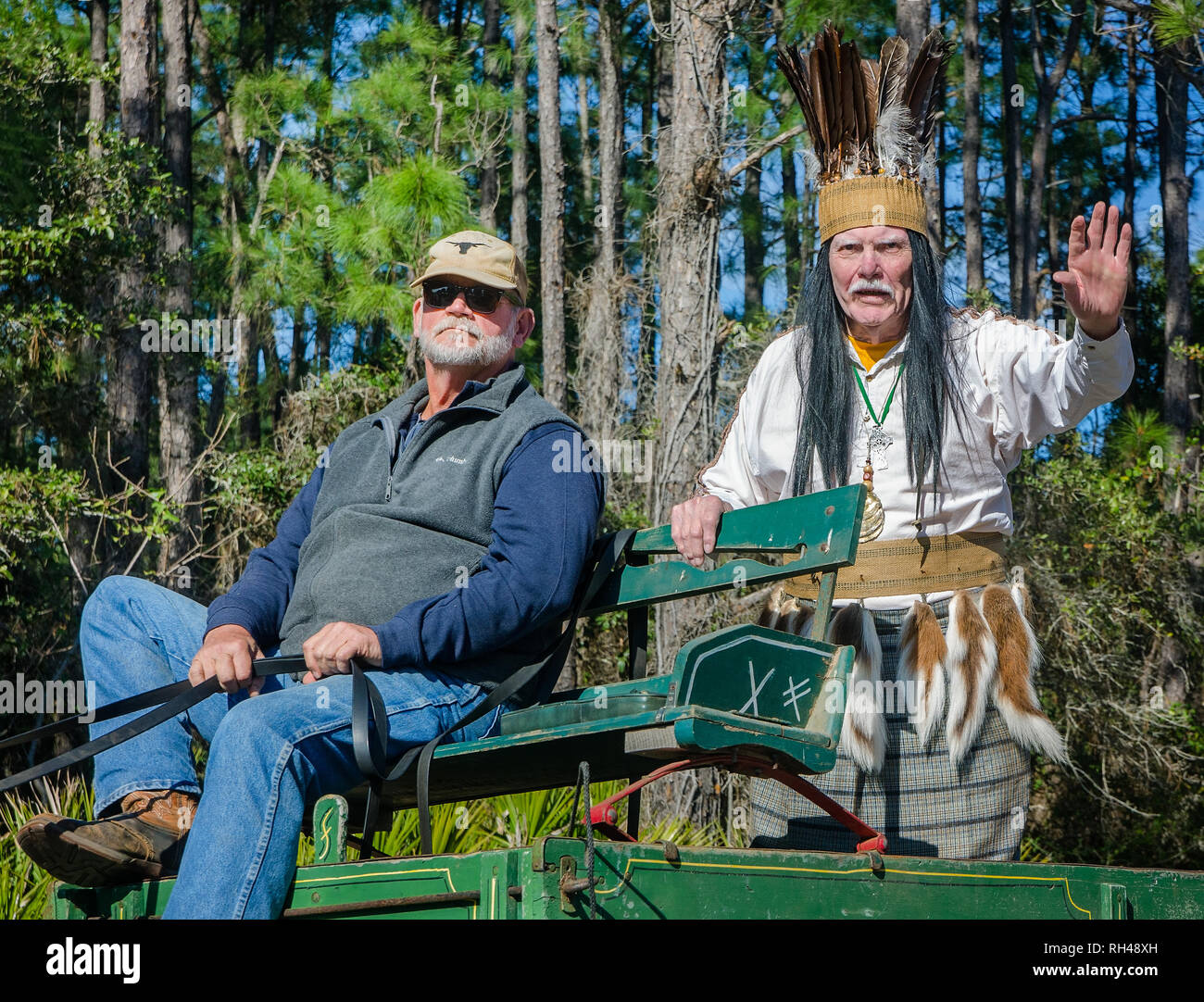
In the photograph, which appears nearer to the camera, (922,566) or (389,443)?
(922,566)

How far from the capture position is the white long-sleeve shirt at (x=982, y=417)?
116 inches

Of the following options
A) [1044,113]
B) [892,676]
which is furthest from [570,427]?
[1044,113]

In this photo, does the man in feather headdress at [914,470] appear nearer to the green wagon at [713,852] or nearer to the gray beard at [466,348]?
the green wagon at [713,852]

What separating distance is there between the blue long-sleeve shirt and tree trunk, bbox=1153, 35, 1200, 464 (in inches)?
371

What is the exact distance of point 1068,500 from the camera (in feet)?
29.0

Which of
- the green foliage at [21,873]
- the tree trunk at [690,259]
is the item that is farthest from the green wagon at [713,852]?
the tree trunk at [690,259]

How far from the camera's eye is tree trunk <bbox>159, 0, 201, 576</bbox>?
966 centimetres

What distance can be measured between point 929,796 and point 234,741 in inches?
61.6

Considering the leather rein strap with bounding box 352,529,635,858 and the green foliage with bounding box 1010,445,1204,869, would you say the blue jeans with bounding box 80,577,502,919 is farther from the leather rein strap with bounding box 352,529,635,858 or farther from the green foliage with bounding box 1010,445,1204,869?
the green foliage with bounding box 1010,445,1204,869

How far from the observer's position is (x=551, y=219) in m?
10.6

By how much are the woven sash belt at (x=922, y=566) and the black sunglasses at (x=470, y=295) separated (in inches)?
45.4

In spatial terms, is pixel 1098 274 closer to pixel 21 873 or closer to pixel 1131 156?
pixel 21 873

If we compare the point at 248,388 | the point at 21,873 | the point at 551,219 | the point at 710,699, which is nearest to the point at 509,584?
the point at 710,699
